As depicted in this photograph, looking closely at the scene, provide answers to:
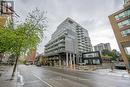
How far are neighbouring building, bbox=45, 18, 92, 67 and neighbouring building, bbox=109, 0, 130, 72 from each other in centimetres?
1664

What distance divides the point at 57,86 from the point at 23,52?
9.99 meters

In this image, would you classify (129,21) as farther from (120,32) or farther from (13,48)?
(13,48)

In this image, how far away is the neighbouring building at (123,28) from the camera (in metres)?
46.9

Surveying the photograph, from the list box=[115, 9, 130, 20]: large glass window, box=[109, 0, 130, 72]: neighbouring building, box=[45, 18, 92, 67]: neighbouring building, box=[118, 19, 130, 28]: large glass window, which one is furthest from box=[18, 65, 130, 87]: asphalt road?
box=[45, 18, 92, 67]: neighbouring building

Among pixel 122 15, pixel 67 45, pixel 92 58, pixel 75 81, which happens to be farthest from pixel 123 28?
pixel 92 58

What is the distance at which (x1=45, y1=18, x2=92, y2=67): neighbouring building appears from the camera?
75.4 meters

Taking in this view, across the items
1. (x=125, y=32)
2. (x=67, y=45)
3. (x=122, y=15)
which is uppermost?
(x=122, y=15)

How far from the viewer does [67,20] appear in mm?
112125

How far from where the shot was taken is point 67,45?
73.7 metres

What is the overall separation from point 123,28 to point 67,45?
30.8 meters

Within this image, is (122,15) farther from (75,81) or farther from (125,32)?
(75,81)

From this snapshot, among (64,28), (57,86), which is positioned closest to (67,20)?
(64,28)

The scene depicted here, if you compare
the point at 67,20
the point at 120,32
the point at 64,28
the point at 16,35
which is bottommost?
the point at 16,35

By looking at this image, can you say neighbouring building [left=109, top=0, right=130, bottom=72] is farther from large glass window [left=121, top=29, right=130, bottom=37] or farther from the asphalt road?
the asphalt road
